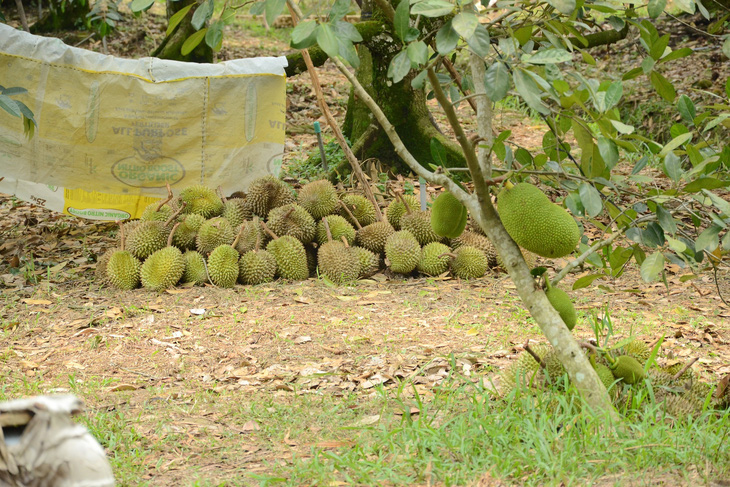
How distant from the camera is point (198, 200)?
3854 mm

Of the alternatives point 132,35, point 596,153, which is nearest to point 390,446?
point 596,153

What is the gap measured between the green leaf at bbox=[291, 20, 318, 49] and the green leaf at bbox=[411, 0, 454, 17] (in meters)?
0.20

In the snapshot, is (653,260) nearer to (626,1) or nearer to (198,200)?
(626,1)

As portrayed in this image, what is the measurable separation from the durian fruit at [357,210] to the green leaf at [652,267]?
7.85 ft

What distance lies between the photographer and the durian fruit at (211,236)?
3.64m

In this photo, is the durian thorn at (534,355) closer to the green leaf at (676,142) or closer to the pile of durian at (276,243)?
the green leaf at (676,142)

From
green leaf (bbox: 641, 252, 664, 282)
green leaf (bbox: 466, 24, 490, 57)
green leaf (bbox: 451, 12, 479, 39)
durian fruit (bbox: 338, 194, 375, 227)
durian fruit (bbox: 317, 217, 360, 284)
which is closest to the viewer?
green leaf (bbox: 451, 12, 479, 39)

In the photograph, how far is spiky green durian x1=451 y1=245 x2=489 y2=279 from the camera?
12.1 feet

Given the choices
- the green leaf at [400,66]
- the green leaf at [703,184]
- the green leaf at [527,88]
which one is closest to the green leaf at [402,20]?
the green leaf at [400,66]

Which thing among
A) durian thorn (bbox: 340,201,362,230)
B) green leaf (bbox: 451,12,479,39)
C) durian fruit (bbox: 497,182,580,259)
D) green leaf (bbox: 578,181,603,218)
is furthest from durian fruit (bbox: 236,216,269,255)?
green leaf (bbox: 451,12,479,39)

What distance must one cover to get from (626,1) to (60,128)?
11.6 feet

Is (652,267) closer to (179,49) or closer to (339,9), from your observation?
(339,9)

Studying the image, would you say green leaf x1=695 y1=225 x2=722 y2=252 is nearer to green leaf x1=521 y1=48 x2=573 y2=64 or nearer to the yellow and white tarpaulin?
green leaf x1=521 y1=48 x2=573 y2=64

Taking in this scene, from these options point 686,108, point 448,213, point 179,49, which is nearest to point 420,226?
point 448,213
